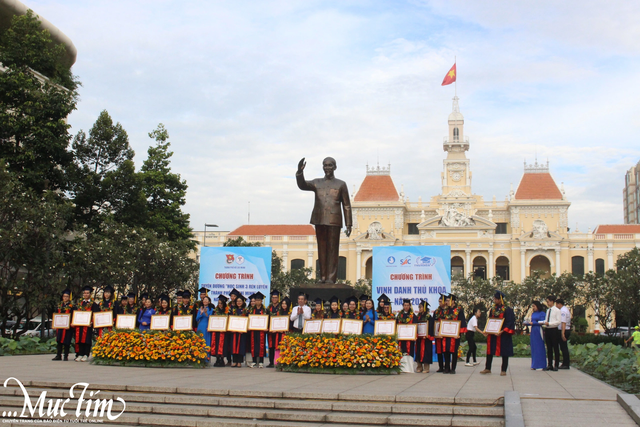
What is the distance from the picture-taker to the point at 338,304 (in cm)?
1083

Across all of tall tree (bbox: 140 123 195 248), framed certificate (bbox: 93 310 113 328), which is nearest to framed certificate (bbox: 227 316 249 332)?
framed certificate (bbox: 93 310 113 328)

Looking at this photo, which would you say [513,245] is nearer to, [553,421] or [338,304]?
[338,304]

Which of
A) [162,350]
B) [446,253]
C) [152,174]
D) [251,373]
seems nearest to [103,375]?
[162,350]

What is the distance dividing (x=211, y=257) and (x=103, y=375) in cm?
618

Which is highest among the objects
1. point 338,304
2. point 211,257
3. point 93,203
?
point 93,203

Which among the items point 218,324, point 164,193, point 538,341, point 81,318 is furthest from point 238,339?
point 164,193

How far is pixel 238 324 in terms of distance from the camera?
1105 centimetres

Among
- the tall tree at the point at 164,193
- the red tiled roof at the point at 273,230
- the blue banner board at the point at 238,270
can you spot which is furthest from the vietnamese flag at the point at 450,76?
the blue banner board at the point at 238,270

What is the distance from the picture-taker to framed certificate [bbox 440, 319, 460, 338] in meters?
10.6

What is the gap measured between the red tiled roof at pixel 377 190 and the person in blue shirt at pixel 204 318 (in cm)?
5112

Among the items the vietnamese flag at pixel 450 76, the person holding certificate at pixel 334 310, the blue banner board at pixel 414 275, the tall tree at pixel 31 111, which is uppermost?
the vietnamese flag at pixel 450 76

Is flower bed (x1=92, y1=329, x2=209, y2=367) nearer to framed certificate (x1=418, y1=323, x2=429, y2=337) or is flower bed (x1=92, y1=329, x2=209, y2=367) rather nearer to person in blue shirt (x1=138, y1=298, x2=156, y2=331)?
person in blue shirt (x1=138, y1=298, x2=156, y2=331)

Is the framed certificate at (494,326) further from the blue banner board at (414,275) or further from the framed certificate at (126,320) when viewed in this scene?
the framed certificate at (126,320)

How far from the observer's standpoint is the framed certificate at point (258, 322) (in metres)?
11.0
